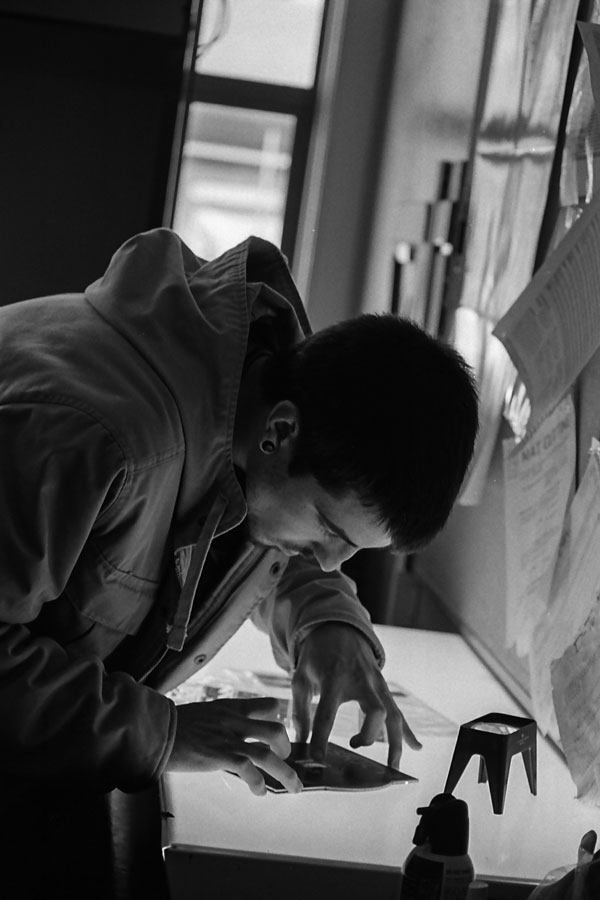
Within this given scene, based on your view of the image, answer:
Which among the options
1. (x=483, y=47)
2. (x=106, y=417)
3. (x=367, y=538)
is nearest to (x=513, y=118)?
(x=483, y=47)

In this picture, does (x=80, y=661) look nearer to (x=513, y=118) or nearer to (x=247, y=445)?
(x=247, y=445)

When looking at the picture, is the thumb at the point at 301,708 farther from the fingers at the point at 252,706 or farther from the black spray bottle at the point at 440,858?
the black spray bottle at the point at 440,858

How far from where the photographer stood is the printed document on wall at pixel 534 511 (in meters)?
1.39

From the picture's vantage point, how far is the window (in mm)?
4262

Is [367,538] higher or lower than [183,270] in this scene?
lower

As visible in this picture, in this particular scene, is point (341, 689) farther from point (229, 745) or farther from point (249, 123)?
point (249, 123)

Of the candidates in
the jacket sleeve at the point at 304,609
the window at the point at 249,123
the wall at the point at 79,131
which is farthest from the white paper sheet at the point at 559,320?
the window at the point at 249,123

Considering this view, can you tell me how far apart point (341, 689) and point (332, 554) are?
192 mm

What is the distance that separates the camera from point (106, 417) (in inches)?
38.6

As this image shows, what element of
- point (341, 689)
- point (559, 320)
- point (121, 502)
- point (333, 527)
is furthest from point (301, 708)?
point (559, 320)

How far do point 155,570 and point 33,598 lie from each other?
20cm

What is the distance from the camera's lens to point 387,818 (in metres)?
1.08

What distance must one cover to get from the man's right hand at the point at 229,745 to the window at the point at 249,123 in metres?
3.31

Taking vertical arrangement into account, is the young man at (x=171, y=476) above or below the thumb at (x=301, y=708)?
above
